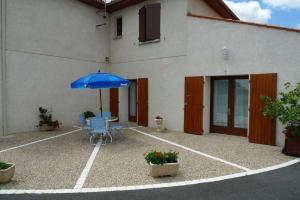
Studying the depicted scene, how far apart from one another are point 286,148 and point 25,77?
10.3 metres

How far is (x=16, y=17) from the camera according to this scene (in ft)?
36.6

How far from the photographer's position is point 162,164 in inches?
227

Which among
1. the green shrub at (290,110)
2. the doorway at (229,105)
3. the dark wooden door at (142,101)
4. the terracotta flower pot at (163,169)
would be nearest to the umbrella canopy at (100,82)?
the dark wooden door at (142,101)

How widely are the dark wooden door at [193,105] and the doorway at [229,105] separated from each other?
69 centimetres

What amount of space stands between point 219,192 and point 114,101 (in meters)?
10.7

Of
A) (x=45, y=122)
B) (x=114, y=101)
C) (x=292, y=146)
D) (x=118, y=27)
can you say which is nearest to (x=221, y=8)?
(x=118, y=27)

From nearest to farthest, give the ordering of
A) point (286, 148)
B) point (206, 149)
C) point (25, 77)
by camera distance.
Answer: point (286, 148)
point (206, 149)
point (25, 77)

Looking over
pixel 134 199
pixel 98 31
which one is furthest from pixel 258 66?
pixel 98 31

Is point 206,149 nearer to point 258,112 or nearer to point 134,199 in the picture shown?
point 258,112

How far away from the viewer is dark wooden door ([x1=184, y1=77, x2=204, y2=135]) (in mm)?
10938

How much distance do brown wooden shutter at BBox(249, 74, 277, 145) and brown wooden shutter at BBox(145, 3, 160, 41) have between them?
206 inches

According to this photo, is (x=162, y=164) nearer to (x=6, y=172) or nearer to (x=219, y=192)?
(x=219, y=192)

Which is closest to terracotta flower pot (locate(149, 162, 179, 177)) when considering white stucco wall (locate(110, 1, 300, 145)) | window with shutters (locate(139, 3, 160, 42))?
white stucco wall (locate(110, 1, 300, 145))

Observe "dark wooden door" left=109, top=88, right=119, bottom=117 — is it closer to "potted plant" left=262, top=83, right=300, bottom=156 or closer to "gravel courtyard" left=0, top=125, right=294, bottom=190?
"gravel courtyard" left=0, top=125, right=294, bottom=190
